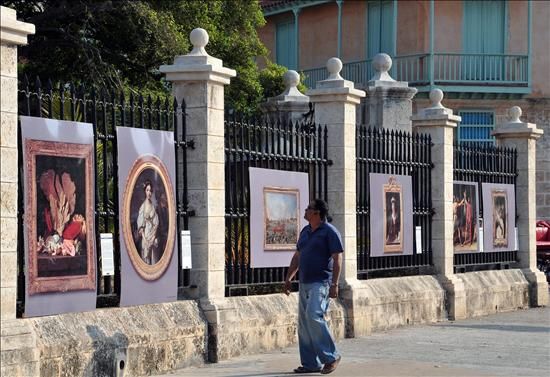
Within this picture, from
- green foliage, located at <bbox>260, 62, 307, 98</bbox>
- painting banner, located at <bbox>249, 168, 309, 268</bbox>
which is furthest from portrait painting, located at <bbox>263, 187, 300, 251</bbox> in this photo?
green foliage, located at <bbox>260, 62, 307, 98</bbox>

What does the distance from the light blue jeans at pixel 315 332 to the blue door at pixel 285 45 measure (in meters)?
26.8

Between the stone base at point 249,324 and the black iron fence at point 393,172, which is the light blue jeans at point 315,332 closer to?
the stone base at point 249,324

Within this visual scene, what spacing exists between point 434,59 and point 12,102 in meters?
25.6

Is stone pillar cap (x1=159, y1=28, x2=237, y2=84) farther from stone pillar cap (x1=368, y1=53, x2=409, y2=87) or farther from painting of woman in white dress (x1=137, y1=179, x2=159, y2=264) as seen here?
stone pillar cap (x1=368, y1=53, x2=409, y2=87)

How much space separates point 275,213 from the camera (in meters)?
14.9

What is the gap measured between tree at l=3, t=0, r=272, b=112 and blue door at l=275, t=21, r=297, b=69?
506 inches

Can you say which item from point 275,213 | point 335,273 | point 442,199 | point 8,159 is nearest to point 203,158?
point 275,213

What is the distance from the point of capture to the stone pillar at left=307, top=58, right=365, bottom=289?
637 inches

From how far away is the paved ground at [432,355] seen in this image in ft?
41.1

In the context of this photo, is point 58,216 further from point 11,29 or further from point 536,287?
point 536,287

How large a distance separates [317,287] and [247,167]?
2487 millimetres

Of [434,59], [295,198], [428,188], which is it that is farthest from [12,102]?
[434,59]

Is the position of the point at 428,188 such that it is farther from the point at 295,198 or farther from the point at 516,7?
the point at 516,7

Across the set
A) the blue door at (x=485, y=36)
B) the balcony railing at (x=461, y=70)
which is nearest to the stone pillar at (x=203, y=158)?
the balcony railing at (x=461, y=70)
